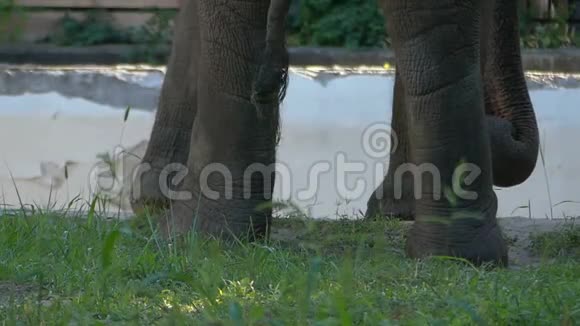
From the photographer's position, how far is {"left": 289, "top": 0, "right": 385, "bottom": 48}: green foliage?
738 centimetres

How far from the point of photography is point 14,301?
2.54m

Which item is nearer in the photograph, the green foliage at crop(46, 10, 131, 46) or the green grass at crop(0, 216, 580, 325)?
the green grass at crop(0, 216, 580, 325)

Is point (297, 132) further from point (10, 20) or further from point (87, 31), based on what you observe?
point (10, 20)

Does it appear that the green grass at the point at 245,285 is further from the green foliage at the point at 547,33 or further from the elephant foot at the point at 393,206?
the green foliage at the point at 547,33

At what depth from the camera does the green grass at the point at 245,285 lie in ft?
7.59

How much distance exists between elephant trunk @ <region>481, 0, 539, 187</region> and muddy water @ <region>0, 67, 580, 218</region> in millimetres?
1460

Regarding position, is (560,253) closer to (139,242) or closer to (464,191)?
(464,191)

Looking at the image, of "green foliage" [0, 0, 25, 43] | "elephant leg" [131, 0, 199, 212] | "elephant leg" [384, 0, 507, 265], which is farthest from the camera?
"green foliage" [0, 0, 25, 43]

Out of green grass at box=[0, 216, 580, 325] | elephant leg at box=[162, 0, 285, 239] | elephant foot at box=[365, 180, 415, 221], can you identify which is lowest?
elephant foot at box=[365, 180, 415, 221]

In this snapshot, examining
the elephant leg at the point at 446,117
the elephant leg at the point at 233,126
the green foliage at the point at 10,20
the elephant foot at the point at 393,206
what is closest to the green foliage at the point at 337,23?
the green foliage at the point at 10,20

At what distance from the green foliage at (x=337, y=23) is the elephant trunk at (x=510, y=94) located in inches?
132

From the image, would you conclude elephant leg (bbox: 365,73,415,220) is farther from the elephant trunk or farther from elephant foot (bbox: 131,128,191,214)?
elephant foot (bbox: 131,128,191,214)

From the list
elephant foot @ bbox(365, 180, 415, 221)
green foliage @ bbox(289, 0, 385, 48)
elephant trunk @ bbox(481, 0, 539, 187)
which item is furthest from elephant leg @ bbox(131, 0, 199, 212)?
green foliage @ bbox(289, 0, 385, 48)

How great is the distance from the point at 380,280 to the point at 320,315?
0.45 metres
